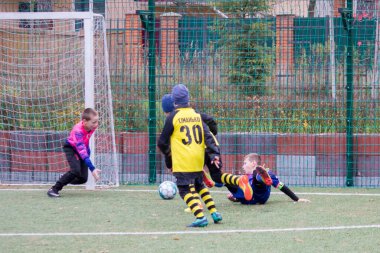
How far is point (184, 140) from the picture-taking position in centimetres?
828

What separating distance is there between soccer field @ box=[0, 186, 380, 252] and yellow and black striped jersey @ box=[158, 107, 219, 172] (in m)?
0.65

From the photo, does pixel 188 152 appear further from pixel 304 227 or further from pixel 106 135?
pixel 106 135

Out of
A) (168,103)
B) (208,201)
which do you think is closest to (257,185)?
(208,201)

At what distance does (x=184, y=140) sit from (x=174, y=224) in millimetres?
895

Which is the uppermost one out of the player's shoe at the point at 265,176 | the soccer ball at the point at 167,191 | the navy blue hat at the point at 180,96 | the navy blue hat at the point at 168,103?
the navy blue hat at the point at 180,96

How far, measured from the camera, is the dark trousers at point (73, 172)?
10680 mm

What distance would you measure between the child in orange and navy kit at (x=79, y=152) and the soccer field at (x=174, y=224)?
22 cm

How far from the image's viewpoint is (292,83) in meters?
12.0

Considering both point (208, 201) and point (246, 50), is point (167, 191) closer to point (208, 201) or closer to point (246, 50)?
point (208, 201)

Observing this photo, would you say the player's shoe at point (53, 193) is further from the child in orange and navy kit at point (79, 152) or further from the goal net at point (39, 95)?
the goal net at point (39, 95)

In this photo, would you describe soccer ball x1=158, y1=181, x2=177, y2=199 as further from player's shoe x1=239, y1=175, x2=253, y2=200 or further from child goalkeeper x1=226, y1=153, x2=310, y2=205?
player's shoe x1=239, y1=175, x2=253, y2=200

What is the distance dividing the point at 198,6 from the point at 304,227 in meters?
6.15

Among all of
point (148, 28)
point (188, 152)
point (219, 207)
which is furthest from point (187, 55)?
point (188, 152)

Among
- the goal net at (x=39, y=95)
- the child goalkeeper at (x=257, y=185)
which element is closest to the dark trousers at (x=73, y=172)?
the goal net at (x=39, y=95)
